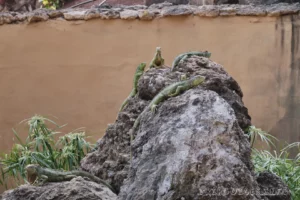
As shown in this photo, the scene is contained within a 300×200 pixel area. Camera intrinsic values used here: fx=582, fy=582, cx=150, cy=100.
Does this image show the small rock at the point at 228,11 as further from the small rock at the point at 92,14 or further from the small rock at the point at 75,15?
the small rock at the point at 75,15

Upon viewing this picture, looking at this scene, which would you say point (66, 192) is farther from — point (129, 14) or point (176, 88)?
point (129, 14)

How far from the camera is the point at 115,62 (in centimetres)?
718

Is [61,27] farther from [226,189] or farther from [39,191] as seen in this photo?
[226,189]

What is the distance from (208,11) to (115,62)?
4.25ft

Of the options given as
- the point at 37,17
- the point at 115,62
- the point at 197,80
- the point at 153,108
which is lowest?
the point at 115,62

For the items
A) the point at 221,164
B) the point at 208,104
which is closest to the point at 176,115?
the point at 208,104

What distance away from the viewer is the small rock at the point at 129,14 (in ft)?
23.1

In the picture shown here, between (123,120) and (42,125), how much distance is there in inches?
90.5

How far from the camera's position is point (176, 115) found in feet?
9.98

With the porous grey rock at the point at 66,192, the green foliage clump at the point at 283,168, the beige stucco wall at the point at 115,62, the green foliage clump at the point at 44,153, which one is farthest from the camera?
the beige stucco wall at the point at 115,62

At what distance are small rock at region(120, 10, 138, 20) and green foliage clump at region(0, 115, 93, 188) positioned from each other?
174 centimetres

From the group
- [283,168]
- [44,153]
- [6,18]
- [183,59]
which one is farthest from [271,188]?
[6,18]

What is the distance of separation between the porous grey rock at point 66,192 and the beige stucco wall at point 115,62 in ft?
11.2

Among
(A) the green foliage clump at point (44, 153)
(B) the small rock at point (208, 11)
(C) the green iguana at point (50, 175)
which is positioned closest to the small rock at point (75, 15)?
(B) the small rock at point (208, 11)
